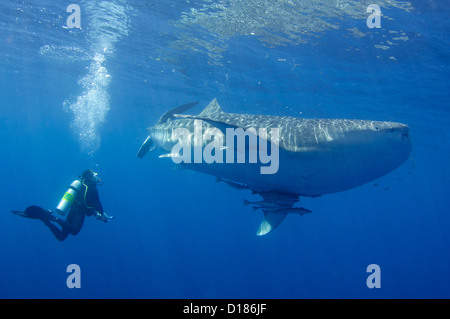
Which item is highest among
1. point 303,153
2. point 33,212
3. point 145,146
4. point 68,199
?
point 145,146

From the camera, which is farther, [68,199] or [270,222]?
[68,199]

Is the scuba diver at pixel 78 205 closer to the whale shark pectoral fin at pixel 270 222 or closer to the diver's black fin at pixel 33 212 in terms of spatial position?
the diver's black fin at pixel 33 212

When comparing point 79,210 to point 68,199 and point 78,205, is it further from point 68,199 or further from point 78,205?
point 68,199

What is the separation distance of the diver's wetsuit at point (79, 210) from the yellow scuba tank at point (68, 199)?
170mm

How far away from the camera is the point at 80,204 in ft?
29.6

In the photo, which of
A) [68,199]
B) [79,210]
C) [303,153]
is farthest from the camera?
[79,210]

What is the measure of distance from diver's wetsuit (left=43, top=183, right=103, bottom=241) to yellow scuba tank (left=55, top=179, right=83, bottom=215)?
17 centimetres

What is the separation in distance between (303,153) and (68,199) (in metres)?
7.52

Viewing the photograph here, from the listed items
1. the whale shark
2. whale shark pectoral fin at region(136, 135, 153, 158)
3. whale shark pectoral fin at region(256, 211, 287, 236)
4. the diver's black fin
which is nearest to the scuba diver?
the diver's black fin

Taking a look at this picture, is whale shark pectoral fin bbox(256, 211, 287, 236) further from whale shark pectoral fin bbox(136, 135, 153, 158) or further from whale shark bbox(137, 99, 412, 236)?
whale shark pectoral fin bbox(136, 135, 153, 158)

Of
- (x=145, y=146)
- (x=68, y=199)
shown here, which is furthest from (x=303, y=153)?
(x=68, y=199)

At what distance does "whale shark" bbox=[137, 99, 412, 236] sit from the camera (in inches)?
137

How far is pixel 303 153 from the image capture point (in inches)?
154
